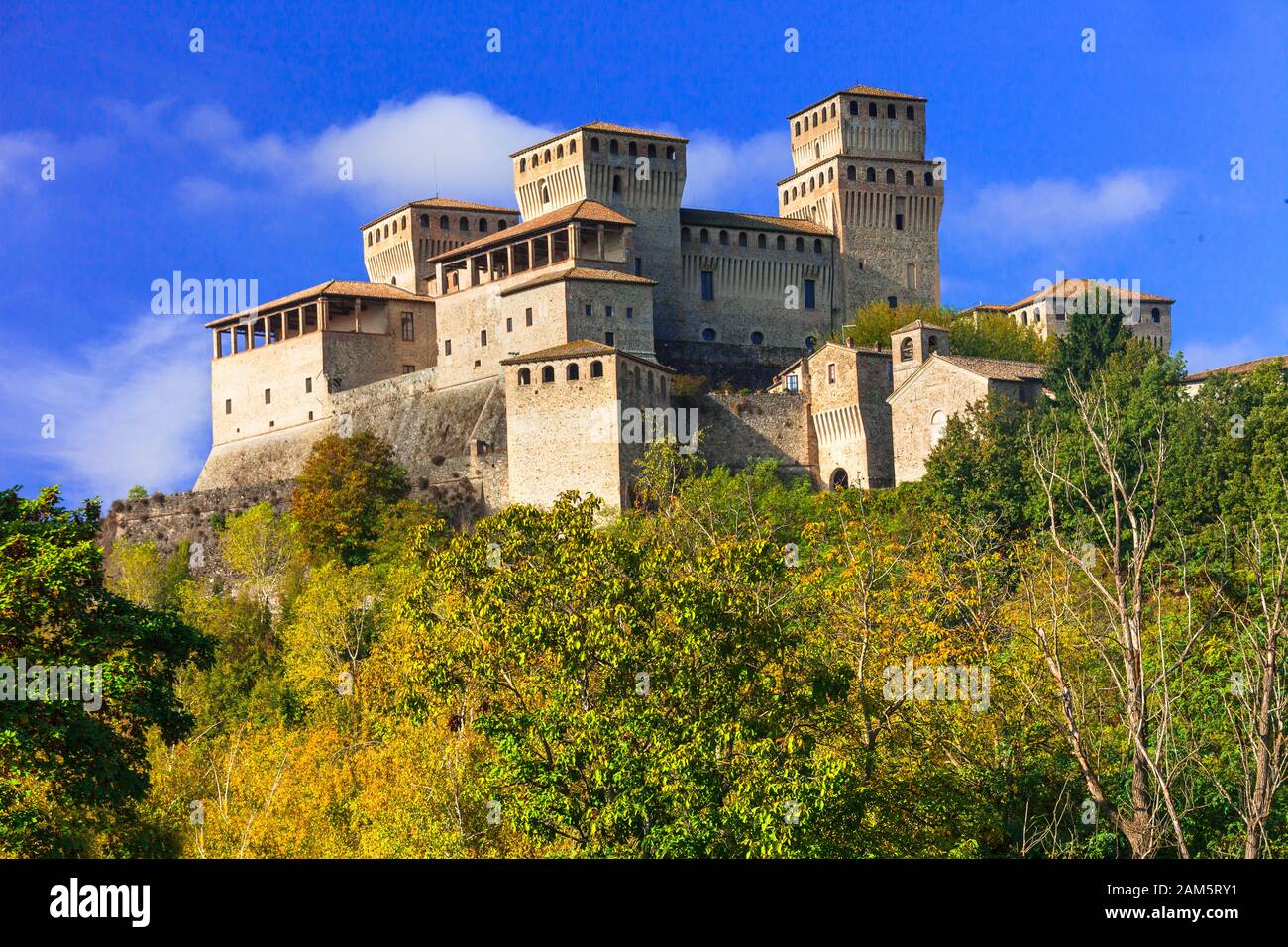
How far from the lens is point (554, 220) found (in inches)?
2699

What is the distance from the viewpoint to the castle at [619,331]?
192 ft

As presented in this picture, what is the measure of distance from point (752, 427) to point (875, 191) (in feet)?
71.0

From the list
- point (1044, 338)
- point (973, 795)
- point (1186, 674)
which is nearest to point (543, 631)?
point (973, 795)

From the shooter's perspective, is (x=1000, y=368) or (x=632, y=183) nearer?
(x=1000, y=368)

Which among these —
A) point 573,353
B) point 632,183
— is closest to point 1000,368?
point 573,353

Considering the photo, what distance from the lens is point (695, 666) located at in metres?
24.2

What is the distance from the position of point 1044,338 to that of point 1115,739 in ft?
164

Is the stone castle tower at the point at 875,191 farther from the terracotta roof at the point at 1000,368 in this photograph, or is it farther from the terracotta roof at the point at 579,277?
the terracotta roof at the point at 1000,368

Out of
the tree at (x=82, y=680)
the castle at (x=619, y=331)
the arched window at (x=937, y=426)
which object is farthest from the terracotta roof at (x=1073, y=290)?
the tree at (x=82, y=680)

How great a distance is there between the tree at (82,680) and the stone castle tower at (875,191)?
5435 cm

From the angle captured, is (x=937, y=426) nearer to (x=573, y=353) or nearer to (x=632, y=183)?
(x=573, y=353)

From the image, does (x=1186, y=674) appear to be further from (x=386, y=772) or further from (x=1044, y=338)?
(x=1044, y=338)

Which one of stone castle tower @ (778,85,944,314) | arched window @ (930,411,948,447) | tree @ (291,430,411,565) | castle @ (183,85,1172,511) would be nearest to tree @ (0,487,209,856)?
castle @ (183,85,1172,511)
